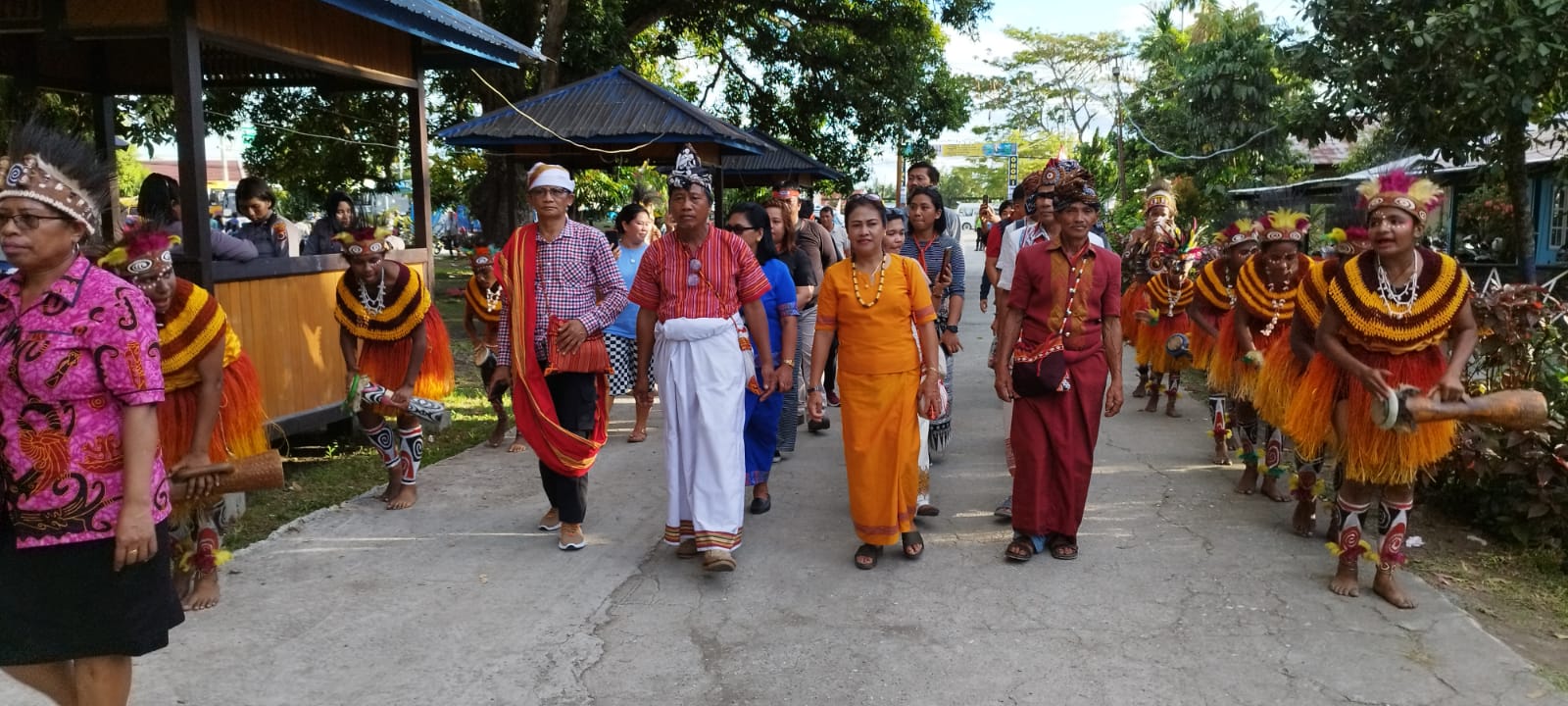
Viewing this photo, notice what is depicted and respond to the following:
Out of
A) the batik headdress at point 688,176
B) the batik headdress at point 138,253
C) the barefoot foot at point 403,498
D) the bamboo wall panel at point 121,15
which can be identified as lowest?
the barefoot foot at point 403,498

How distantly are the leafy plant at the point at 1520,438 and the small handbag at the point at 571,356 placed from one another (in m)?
4.25

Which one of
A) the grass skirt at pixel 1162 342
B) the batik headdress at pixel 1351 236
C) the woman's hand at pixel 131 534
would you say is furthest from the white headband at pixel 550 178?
the grass skirt at pixel 1162 342

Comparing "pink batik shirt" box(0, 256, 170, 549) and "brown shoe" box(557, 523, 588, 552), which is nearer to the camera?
"pink batik shirt" box(0, 256, 170, 549)

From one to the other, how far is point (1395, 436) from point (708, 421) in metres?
2.91

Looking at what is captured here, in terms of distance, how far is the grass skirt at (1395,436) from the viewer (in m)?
4.40

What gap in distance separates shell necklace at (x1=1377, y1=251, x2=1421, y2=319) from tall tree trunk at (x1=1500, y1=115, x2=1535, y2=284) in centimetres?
658

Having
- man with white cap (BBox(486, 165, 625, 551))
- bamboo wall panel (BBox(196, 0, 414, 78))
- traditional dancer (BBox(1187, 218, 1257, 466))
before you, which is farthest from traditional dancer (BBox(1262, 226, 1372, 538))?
bamboo wall panel (BBox(196, 0, 414, 78))

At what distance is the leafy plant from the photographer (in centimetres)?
516

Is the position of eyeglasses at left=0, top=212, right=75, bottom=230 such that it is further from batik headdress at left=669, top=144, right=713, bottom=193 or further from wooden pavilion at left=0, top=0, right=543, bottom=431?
wooden pavilion at left=0, top=0, right=543, bottom=431

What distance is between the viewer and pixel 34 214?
8.75 feet

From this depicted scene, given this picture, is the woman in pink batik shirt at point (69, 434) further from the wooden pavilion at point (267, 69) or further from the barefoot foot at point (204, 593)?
the wooden pavilion at point (267, 69)

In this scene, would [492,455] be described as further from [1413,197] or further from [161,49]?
[1413,197]

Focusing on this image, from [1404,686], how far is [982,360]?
8524 millimetres

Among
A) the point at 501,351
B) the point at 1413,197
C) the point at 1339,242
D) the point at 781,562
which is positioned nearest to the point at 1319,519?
the point at 1339,242
